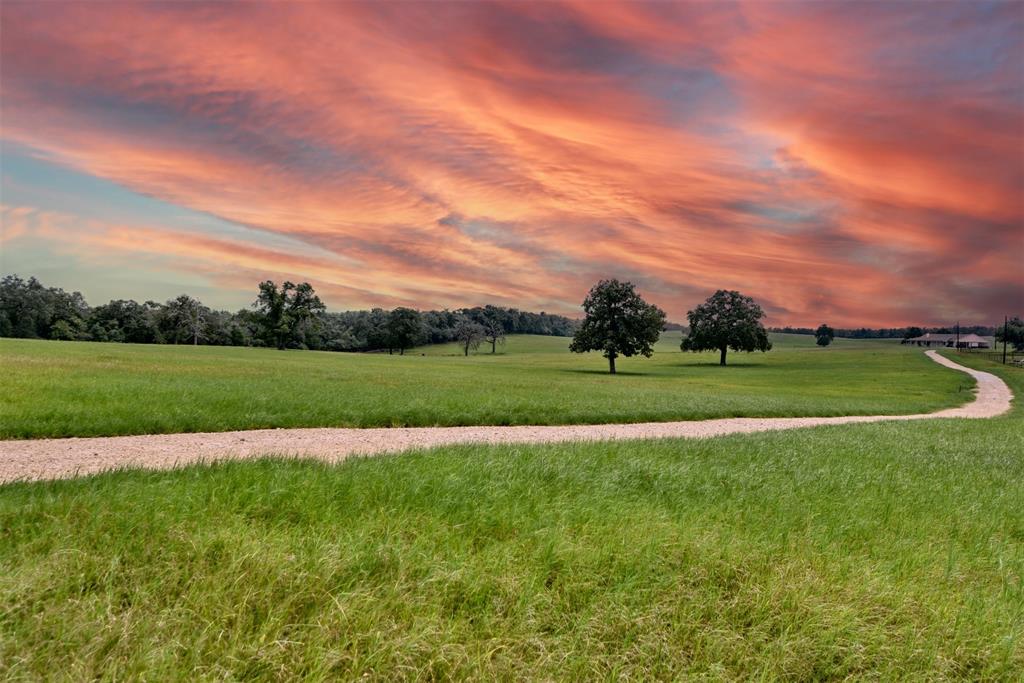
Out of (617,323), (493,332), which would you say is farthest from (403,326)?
(617,323)

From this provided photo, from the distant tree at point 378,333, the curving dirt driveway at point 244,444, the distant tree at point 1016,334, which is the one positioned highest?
the distant tree at point 1016,334

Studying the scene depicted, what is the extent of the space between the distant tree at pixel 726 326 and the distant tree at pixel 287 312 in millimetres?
73904

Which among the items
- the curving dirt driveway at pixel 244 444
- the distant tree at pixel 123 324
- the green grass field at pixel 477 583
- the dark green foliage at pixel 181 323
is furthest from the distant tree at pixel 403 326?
the green grass field at pixel 477 583

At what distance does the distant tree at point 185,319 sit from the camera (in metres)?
115

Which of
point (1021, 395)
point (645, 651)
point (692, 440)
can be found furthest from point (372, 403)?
point (1021, 395)

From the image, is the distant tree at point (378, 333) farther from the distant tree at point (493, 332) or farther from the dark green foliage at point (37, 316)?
the dark green foliage at point (37, 316)

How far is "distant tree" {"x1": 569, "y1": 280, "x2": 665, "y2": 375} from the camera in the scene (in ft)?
224

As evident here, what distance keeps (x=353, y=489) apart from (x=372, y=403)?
13929 mm

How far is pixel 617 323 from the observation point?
69.2 m

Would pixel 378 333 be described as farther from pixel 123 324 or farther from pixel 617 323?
pixel 617 323

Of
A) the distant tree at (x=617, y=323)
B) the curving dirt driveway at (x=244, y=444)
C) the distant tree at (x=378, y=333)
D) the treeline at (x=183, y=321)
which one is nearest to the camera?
the curving dirt driveway at (x=244, y=444)

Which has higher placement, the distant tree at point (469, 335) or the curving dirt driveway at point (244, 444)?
the distant tree at point (469, 335)

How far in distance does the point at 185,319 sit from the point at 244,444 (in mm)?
122069

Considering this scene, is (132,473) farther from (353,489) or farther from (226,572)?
(226,572)
